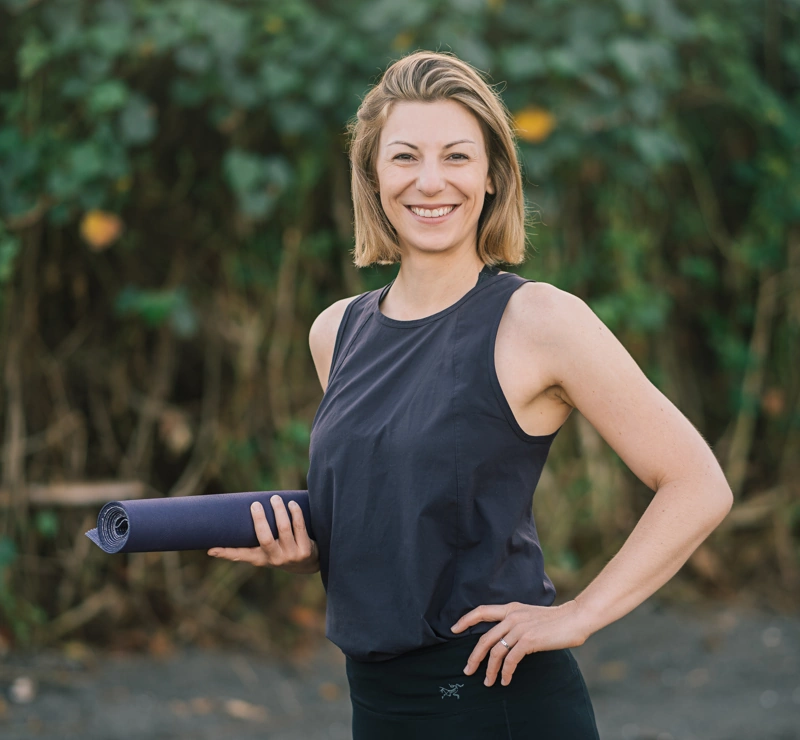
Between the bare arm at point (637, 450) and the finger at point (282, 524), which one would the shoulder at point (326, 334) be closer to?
the finger at point (282, 524)

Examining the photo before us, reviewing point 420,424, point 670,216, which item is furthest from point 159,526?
point 670,216

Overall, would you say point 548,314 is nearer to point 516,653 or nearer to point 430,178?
point 430,178

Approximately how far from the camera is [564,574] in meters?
4.81

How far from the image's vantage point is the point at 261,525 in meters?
1.79

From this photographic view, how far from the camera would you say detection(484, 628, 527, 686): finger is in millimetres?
1641

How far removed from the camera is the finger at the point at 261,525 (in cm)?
179

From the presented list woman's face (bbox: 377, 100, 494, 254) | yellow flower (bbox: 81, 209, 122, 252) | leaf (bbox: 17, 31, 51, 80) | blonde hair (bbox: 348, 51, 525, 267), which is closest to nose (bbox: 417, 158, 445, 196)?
woman's face (bbox: 377, 100, 494, 254)

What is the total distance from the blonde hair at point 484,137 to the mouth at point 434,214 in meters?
0.10

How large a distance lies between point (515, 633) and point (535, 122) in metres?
2.74

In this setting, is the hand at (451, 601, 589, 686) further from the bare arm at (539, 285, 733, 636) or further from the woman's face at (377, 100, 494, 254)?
the woman's face at (377, 100, 494, 254)

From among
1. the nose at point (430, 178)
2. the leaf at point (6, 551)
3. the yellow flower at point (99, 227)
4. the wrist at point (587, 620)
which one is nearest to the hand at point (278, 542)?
the wrist at point (587, 620)

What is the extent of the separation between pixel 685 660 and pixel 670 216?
213 centimetres

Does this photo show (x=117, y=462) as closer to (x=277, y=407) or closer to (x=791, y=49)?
(x=277, y=407)

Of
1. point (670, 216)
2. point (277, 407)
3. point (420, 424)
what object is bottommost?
point (420, 424)
